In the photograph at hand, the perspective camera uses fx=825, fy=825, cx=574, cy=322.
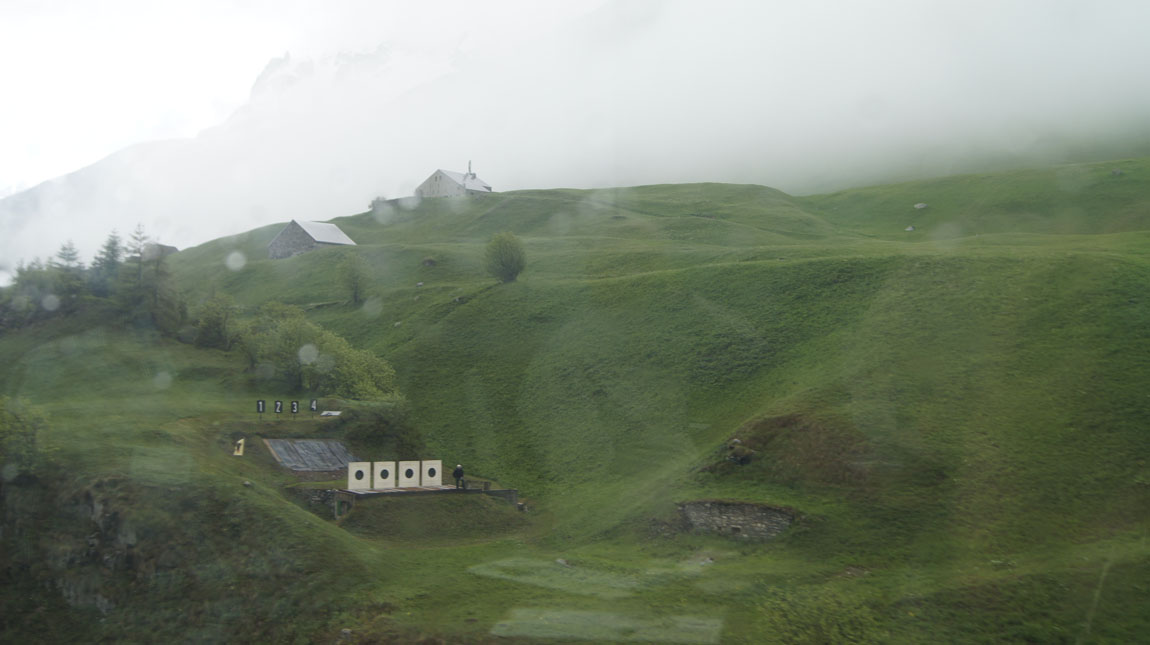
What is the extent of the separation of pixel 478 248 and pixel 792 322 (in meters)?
59.3

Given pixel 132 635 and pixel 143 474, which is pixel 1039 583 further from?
pixel 143 474

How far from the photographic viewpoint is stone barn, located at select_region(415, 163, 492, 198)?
154 meters

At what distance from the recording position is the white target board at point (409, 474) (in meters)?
47.7

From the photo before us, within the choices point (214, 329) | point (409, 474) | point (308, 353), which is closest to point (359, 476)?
point (409, 474)

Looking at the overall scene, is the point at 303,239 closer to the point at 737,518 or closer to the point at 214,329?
the point at 214,329

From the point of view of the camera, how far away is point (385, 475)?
47.1 meters

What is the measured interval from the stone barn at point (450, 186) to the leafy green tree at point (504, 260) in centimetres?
6714

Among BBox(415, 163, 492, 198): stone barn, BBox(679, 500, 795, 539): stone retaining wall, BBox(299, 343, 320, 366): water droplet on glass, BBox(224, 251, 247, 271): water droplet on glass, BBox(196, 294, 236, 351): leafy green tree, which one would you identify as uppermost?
BBox(415, 163, 492, 198): stone barn

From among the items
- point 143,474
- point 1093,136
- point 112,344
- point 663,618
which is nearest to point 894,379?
point 663,618

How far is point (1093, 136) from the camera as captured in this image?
518 ft

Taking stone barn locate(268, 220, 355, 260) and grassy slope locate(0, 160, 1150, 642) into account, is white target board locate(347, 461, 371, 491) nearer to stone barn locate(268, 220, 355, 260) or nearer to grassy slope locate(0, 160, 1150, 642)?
grassy slope locate(0, 160, 1150, 642)

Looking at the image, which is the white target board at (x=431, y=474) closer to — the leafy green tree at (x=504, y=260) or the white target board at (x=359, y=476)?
the white target board at (x=359, y=476)

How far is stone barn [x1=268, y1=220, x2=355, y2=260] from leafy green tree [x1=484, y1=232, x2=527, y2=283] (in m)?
43.2

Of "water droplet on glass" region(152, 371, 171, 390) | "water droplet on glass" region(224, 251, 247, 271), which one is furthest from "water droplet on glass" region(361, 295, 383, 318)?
"water droplet on glass" region(224, 251, 247, 271)
